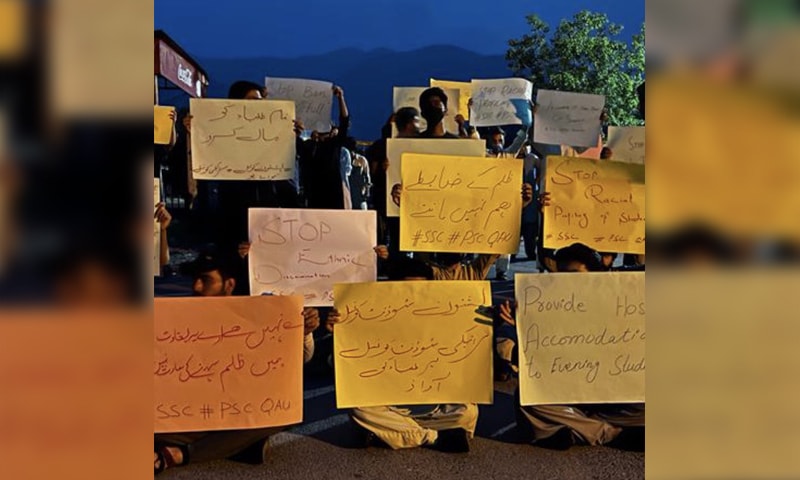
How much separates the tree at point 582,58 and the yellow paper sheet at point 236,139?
343 inches

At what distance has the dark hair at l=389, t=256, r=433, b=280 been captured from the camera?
3.58 meters

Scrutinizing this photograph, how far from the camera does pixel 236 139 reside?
333cm

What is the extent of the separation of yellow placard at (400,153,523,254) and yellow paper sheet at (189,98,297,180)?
63cm

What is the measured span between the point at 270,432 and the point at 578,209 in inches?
65.0

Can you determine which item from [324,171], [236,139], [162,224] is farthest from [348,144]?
[162,224]

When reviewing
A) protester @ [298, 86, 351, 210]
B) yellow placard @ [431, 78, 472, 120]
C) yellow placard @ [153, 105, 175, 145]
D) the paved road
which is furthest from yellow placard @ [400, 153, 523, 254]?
yellow placard @ [431, 78, 472, 120]

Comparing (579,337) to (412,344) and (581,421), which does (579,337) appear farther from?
(412,344)

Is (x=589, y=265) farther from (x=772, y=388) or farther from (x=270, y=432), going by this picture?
(x=772, y=388)

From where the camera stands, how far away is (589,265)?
3.30 metres

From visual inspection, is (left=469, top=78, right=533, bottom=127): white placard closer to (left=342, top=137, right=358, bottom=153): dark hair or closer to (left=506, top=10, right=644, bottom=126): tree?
(left=342, top=137, right=358, bottom=153): dark hair

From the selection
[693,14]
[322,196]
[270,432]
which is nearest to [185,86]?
[322,196]

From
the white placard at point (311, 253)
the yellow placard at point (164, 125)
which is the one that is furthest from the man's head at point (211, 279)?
the yellow placard at point (164, 125)

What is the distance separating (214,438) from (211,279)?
66 centimetres

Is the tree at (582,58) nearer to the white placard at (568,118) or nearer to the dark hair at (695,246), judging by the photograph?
the white placard at (568,118)
